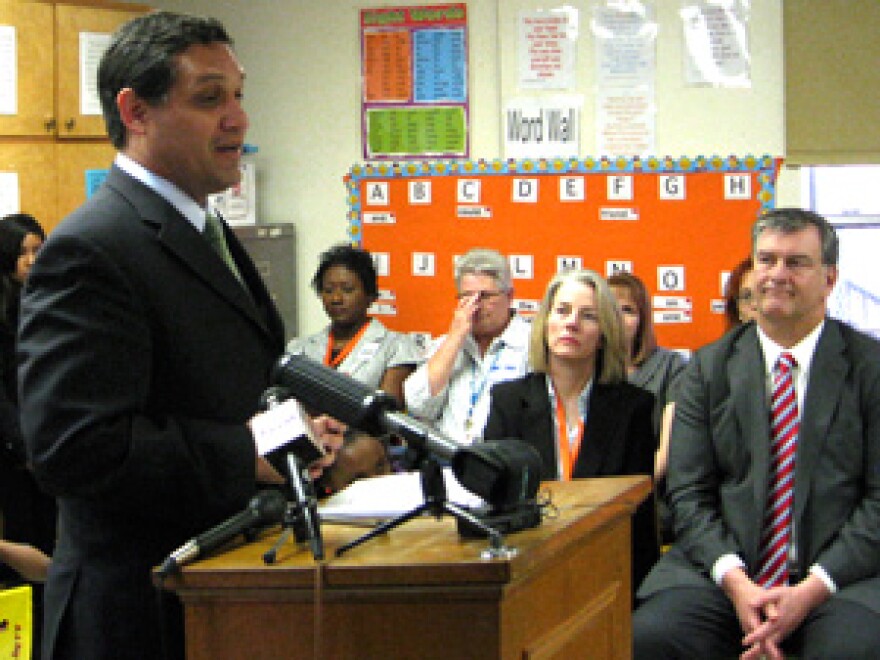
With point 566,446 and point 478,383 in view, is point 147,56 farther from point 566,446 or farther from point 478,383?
point 478,383

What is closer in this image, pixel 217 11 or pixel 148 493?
pixel 148 493

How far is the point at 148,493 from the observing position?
1.40 m

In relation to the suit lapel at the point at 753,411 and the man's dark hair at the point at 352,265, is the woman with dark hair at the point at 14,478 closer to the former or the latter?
the man's dark hair at the point at 352,265

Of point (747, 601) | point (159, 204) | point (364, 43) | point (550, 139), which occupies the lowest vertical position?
point (747, 601)

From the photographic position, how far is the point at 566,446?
3250mm

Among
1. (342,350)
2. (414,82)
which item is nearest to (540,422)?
(342,350)

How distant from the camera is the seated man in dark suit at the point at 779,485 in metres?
2.73

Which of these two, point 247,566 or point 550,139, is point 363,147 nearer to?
point 550,139

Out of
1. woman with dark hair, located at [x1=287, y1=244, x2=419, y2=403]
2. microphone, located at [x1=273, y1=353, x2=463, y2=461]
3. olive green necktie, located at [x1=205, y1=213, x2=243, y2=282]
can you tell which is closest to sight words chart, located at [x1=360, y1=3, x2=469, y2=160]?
woman with dark hair, located at [x1=287, y1=244, x2=419, y2=403]

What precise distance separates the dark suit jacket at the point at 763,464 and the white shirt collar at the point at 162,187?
1739 millimetres

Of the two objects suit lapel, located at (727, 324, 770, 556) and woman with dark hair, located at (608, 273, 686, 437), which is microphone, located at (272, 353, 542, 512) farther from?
woman with dark hair, located at (608, 273, 686, 437)

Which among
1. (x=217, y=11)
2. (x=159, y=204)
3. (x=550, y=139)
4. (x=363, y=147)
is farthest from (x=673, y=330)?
(x=159, y=204)

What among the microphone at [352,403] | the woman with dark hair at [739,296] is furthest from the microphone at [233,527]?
the woman with dark hair at [739,296]

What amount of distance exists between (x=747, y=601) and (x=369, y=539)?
5.42 ft
